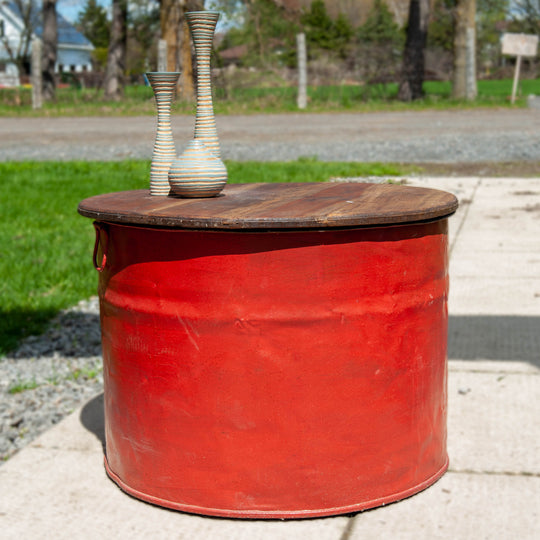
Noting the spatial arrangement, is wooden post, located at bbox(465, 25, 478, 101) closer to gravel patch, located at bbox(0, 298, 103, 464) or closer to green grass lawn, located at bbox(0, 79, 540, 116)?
green grass lawn, located at bbox(0, 79, 540, 116)

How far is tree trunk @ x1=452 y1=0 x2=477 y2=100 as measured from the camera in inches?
798

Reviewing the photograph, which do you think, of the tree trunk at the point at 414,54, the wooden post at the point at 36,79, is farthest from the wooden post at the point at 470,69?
the wooden post at the point at 36,79

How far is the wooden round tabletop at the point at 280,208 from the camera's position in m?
2.24

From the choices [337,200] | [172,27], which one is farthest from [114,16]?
[337,200]

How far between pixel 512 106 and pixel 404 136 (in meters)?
6.40

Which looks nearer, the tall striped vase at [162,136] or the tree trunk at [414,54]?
the tall striped vase at [162,136]

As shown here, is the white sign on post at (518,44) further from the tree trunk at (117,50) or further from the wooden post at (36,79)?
the tree trunk at (117,50)

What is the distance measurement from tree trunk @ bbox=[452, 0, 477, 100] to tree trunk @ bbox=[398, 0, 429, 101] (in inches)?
40.4

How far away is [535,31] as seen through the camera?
53125mm

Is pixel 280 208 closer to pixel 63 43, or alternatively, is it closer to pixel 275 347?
pixel 275 347

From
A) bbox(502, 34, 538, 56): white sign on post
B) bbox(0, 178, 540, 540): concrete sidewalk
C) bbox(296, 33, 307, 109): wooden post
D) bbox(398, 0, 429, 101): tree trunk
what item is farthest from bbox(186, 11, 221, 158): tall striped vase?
bbox(398, 0, 429, 101): tree trunk

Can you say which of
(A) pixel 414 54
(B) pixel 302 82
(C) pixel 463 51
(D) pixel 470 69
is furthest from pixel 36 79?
(C) pixel 463 51

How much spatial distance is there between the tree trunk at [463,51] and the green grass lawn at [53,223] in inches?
450

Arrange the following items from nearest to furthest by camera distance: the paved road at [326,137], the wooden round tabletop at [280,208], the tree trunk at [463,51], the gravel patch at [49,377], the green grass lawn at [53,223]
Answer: the wooden round tabletop at [280,208] → the gravel patch at [49,377] → the green grass lawn at [53,223] → the paved road at [326,137] → the tree trunk at [463,51]
